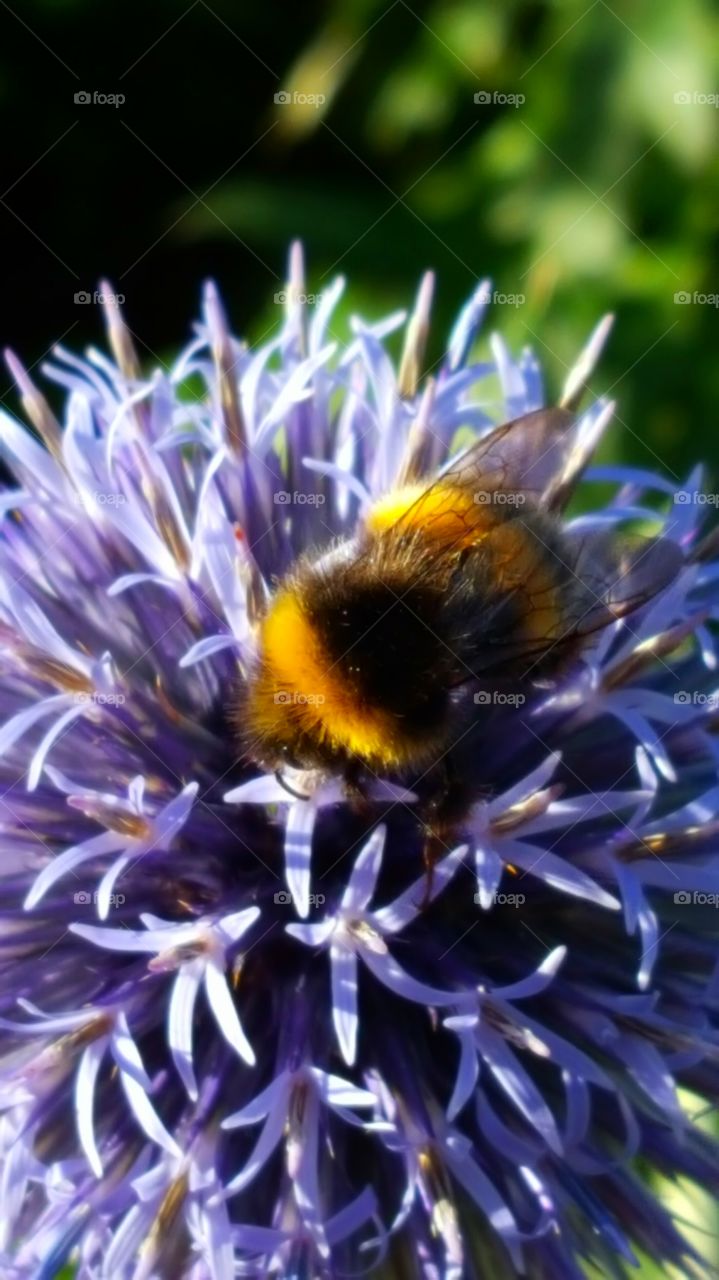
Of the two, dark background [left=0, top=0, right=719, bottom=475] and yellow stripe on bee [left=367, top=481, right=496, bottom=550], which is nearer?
yellow stripe on bee [left=367, top=481, right=496, bottom=550]

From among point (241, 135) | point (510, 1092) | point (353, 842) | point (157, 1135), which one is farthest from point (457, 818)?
point (241, 135)

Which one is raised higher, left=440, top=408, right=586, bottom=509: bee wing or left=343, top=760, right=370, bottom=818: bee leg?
left=440, top=408, right=586, bottom=509: bee wing

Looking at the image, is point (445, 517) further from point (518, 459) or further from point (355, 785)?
point (355, 785)

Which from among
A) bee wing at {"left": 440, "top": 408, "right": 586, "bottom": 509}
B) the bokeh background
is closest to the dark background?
the bokeh background

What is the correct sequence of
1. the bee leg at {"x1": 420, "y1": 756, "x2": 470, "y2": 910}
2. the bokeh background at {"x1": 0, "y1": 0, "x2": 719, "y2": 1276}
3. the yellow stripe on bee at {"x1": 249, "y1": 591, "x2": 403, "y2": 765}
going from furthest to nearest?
the bokeh background at {"x1": 0, "y1": 0, "x2": 719, "y2": 1276} → the bee leg at {"x1": 420, "y1": 756, "x2": 470, "y2": 910} → the yellow stripe on bee at {"x1": 249, "y1": 591, "x2": 403, "y2": 765}

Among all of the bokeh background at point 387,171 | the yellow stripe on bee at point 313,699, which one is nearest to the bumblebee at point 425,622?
the yellow stripe on bee at point 313,699

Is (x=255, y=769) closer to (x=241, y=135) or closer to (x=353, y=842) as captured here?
(x=353, y=842)

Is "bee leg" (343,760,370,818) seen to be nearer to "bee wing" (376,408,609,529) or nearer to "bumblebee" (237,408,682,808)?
"bumblebee" (237,408,682,808)

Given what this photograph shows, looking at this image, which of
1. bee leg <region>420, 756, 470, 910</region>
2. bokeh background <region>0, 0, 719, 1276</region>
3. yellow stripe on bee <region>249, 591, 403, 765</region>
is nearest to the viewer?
yellow stripe on bee <region>249, 591, 403, 765</region>

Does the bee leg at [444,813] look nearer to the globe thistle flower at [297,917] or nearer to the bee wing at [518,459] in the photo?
the globe thistle flower at [297,917]
